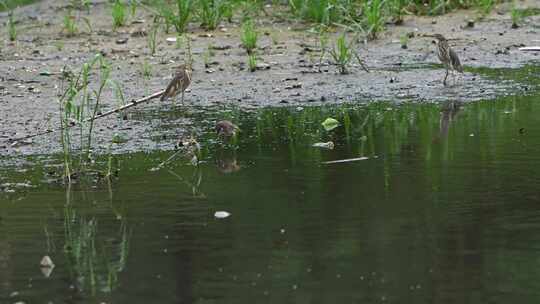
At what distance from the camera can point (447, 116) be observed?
9984 millimetres

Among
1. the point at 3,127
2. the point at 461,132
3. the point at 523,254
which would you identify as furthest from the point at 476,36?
the point at 523,254

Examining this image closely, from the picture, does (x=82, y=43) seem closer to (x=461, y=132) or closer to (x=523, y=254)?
(x=461, y=132)

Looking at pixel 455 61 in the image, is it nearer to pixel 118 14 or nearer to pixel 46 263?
pixel 118 14

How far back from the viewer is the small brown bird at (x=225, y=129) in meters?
9.29

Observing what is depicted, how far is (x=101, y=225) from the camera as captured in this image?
6.60 meters

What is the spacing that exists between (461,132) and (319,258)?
3.66 metres

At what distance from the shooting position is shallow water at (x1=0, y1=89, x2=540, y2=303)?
5410mm

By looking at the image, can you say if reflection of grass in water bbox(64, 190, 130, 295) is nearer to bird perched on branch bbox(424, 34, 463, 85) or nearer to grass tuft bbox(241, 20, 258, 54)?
bird perched on branch bbox(424, 34, 463, 85)

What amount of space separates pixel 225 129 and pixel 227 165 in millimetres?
1108

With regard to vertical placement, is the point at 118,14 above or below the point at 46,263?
above

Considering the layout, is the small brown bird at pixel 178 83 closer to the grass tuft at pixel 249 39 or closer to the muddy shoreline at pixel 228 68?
the muddy shoreline at pixel 228 68

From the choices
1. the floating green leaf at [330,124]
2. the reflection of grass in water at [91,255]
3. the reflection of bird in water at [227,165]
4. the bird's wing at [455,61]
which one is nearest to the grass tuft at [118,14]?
the bird's wing at [455,61]

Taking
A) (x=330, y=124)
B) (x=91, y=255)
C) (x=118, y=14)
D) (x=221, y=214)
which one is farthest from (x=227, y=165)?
(x=118, y=14)

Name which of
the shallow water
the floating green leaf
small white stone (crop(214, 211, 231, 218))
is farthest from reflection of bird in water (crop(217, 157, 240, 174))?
the floating green leaf
